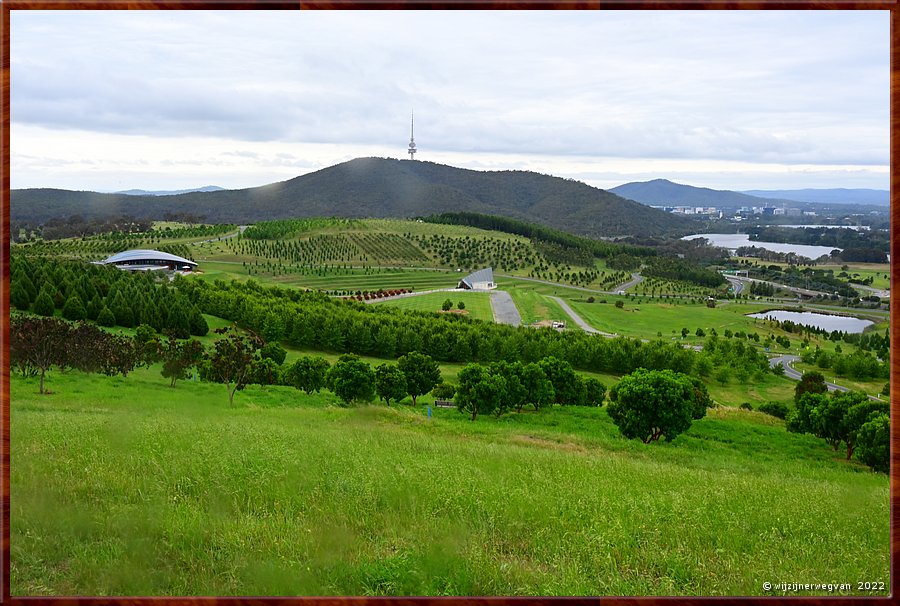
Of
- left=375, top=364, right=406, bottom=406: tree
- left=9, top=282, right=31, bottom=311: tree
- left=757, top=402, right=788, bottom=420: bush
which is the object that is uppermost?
left=9, top=282, right=31, bottom=311: tree

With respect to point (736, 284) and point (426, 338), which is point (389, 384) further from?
point (736, 284)

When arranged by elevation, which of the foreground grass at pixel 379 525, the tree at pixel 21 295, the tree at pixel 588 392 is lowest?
the tree at pixel 588 392

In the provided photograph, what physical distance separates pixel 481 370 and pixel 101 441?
1717 centimetres

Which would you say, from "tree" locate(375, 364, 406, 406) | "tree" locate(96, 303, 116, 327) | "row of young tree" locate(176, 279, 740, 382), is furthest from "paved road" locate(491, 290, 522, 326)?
"tree" locate(96, 303, 116, 327)

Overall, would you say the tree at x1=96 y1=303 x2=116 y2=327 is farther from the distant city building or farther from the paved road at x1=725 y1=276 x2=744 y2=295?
the paved road at x1=725 y1=276 x2=744 y2=295

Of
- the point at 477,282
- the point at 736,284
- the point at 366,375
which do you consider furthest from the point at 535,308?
the point at 736,284

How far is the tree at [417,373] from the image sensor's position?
2719 centimetres

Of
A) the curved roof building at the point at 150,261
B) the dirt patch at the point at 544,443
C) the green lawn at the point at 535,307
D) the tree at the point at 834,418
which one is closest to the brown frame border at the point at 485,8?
the dirt patch at the point at 544,443

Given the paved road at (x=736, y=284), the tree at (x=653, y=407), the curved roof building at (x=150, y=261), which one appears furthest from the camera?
the paved road at (x=736, y=284)

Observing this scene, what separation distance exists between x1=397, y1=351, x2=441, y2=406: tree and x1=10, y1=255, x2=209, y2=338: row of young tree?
1343cm

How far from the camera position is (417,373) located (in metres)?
27.2

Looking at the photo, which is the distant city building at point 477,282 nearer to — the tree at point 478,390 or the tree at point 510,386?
the tree at point 510,386

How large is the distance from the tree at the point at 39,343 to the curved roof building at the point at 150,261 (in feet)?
173

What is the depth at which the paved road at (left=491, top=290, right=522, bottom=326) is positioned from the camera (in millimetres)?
56291
